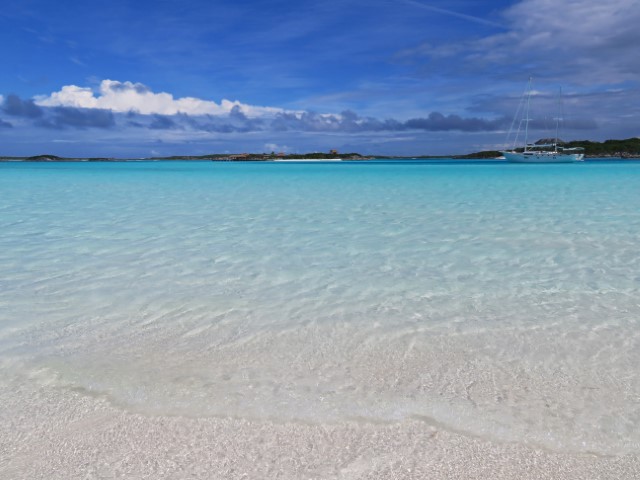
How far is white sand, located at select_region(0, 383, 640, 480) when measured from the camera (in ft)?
7.79

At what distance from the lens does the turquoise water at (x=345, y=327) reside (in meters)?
3.04

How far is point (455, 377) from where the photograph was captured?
3.42 m

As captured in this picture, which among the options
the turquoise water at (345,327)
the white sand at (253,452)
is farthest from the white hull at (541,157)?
the white sand at (253,452)

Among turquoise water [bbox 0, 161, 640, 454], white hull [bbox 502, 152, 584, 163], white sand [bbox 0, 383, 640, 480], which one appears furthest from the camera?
white hull [bbox 502, 152, 584, 163]

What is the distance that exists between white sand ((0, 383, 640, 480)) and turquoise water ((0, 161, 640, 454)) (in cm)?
13

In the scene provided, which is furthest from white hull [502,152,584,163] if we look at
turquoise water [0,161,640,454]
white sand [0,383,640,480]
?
white sand [0,383,640,480]

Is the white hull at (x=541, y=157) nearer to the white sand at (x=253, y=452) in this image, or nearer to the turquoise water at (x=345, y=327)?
the turquoise water at (x=345, y=327)

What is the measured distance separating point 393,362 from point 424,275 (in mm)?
2788

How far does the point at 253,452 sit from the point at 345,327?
2048 millimetres

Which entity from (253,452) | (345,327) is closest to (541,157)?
(345,327)

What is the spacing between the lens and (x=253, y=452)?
2.55 m

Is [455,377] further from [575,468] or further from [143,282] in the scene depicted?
[143,282]

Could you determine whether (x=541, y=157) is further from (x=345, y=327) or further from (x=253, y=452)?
(x=253, y=452)

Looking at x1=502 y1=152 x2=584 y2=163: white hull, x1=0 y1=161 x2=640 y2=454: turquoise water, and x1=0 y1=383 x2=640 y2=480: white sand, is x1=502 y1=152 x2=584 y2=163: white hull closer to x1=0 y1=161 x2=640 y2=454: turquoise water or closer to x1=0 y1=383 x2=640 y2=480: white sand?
x1=0 y1=161 x2=640 y2=454: turquoise water
